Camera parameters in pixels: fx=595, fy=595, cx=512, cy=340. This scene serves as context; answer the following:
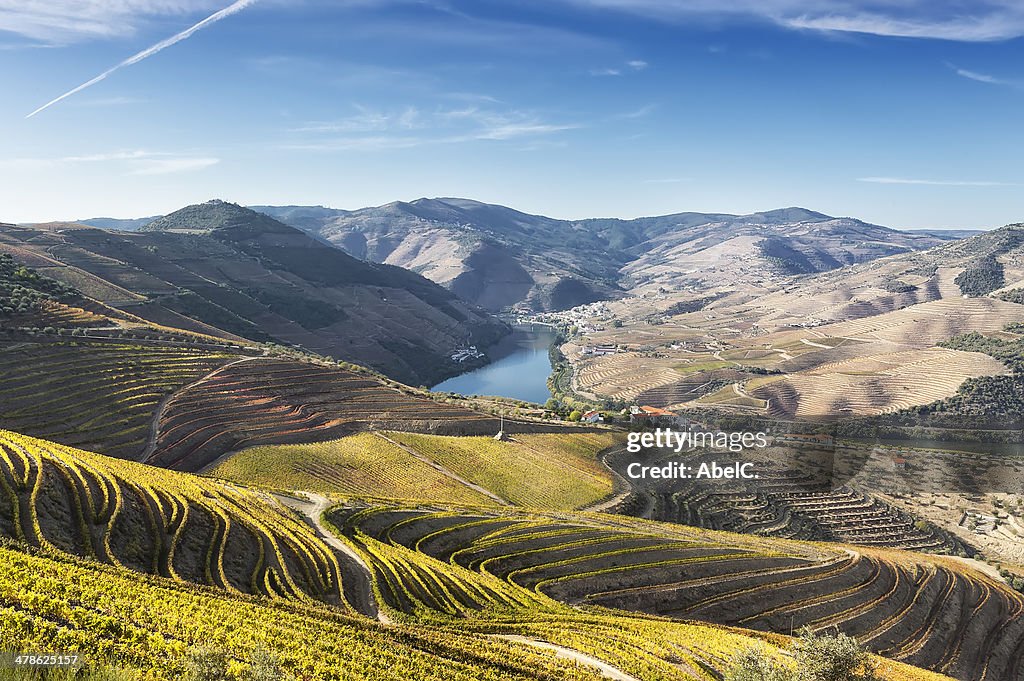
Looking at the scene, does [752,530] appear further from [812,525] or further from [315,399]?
[315,399]

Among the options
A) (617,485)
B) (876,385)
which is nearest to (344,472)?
→ (617,485)

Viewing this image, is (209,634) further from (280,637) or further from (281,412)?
(281,412)

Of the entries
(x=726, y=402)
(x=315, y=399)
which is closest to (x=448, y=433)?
(x=315, y=399)

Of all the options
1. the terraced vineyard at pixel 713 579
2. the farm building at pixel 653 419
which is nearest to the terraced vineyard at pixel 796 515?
the terraced vineyard at pixel 713 579

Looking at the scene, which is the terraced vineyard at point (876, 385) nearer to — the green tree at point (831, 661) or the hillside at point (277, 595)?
the hillside at point (277, 595)

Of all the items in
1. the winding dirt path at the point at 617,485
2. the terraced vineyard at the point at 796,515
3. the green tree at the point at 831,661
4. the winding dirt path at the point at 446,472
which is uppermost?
the green tree at the point at 831,661

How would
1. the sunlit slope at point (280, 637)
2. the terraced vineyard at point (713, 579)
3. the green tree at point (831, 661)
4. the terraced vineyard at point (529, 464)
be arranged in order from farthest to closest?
the terraced vineyard at point (529, 464) < the terraced vineyard at point (713, 579) < the green tree at point (831, 661) < the sunlit slope at point (280, 637)
